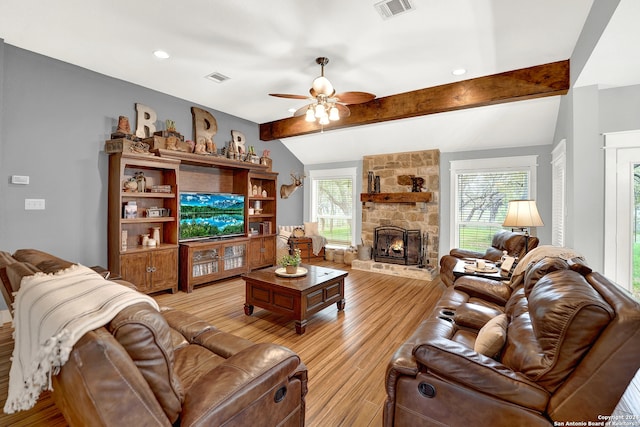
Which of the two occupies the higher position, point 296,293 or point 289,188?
point 289,188

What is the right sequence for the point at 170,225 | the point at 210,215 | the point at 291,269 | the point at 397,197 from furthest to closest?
the point at 397,197
the point at 210,215
the point at 170,225
the point at 291,269

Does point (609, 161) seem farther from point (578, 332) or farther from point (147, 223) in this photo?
point (147, 223)

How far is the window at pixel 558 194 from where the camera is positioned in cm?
367

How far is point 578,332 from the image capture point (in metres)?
1.15

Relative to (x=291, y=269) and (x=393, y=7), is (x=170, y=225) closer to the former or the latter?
(x=291, y=269)

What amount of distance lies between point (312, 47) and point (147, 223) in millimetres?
3371

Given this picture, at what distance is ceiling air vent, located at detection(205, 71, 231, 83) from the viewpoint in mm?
3717

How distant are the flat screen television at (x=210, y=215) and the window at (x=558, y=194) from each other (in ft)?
15.6

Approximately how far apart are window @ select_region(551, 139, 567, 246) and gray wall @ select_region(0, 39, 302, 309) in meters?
5.74

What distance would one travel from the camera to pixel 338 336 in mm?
2953

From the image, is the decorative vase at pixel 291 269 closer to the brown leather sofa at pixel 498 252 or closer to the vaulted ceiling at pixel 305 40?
the brown leather sofa at pixel 498 252

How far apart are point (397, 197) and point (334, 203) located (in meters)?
1.80

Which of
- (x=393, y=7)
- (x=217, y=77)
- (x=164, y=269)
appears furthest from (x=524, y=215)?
(x=164, y=269)

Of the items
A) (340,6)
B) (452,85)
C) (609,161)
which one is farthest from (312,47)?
(609,161)
